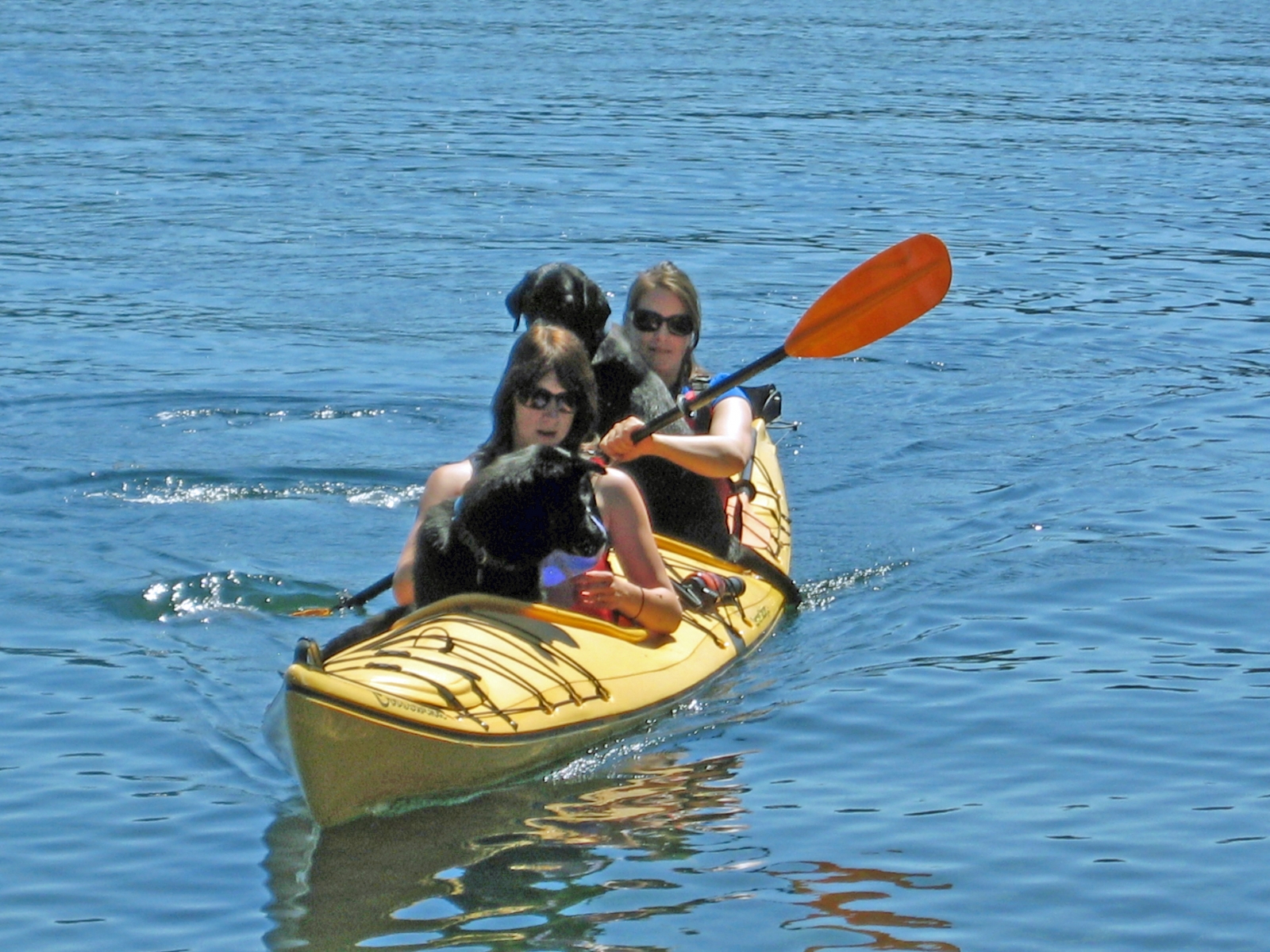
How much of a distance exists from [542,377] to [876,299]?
91.7 inches

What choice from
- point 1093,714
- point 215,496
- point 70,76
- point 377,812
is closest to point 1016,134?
point 70,76

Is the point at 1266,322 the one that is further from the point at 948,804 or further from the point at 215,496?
the point at 948,804

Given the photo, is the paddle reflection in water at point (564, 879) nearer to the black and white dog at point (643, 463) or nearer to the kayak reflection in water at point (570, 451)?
the kayak reflection in water at point (570, 451)

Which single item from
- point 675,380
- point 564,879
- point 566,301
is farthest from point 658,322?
point 564,879

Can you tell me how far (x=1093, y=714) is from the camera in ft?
19.2

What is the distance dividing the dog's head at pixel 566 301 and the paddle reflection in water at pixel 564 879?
6.26 ft

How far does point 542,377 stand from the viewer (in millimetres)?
5184

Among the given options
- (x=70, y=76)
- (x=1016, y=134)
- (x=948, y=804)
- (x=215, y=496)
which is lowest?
(x=948, y=804)

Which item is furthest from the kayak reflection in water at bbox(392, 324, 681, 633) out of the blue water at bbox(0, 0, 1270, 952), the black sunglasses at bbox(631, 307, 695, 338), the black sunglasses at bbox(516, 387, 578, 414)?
the black sunglasses at bbox(631, 307, 695, 338)

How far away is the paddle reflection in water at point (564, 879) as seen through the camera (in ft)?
14.2

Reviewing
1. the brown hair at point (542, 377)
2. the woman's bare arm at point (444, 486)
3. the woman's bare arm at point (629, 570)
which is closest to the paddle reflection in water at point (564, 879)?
the woman's bare arm at point (629, 570)

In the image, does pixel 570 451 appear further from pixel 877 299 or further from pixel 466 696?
pixel 877 299

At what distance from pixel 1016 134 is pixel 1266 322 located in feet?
24.4

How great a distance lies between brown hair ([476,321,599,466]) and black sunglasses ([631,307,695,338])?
1.10 metres
